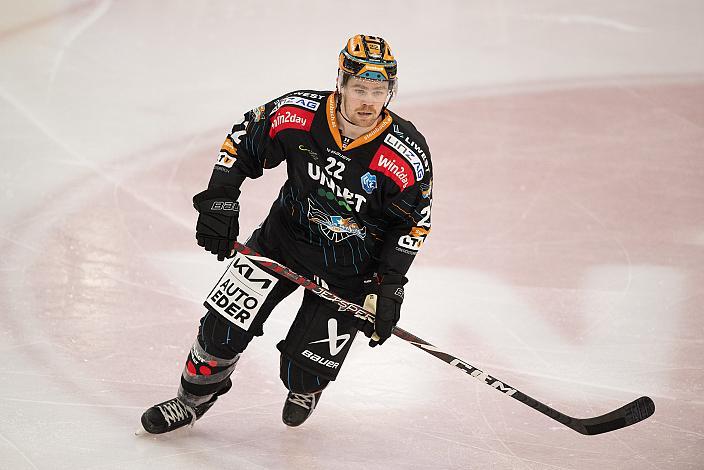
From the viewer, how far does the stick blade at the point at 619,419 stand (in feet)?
11.0

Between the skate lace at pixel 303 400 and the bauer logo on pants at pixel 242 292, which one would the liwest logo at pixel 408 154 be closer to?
the bauer logo on pants at pixel 242 292

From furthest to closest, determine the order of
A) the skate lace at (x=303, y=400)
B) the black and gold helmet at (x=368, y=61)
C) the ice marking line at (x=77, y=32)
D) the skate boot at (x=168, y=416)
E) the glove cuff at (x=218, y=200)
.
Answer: the ice marking line at (x=77, y=32) → the skate lace at (x=303, y=400) → the skate boot at (x=168, y=416) → the glove cuff at (x=218, y=200) → the black and gold helmet at (x=368, y=61)

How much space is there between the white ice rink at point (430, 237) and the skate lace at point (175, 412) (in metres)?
0.08

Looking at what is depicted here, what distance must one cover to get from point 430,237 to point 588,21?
3.25 meters

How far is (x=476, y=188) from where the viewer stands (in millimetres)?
5293

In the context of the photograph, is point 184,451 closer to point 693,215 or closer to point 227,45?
point 693,215

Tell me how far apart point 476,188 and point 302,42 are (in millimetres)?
2017

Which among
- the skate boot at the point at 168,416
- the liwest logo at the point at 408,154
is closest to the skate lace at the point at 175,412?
the skate boot at the point at 168,416

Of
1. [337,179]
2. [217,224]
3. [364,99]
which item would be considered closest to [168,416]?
[217,224]

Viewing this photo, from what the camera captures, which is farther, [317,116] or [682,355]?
[682,355]

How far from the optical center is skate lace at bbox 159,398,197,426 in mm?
3338

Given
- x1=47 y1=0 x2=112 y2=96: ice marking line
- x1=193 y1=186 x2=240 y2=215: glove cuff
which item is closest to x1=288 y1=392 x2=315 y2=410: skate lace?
x1=193 y1=186 x2=240 y2=215: glove cuff

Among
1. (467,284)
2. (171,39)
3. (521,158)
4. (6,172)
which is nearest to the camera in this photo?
(467,284)

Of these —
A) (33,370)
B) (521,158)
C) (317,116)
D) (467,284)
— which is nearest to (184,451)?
(33,370)
